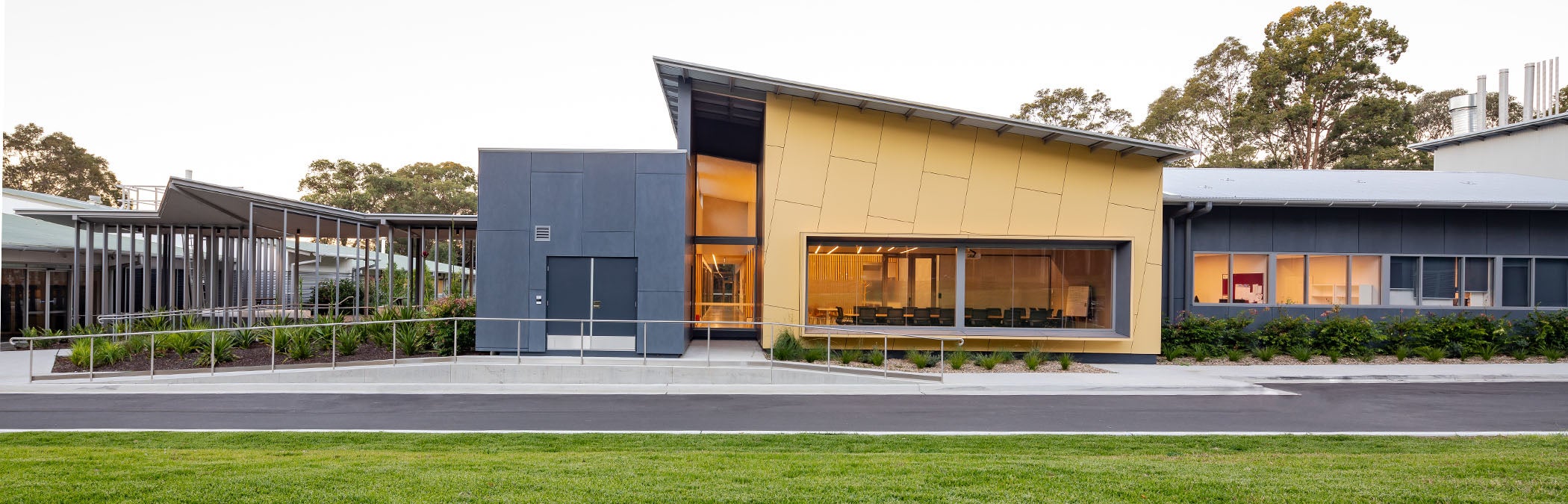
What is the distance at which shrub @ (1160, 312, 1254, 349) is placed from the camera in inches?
587

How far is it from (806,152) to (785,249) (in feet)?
6.01

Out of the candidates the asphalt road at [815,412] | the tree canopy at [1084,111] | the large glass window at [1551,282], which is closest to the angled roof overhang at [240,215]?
the asphalt road at [815,412]

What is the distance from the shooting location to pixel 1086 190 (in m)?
14.2

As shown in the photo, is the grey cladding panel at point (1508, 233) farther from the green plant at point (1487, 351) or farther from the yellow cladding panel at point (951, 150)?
the yellow cladding panel at point (951, 150)

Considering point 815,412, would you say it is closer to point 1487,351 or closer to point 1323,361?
point 1323,361

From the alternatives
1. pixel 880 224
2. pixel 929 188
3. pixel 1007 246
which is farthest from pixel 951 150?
pixel 1007 246

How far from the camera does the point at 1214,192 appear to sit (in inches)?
634

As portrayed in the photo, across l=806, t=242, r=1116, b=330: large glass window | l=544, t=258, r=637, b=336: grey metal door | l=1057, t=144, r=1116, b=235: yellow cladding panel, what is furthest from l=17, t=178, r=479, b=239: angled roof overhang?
l=1057, t=144, r=1116, b=235: yellow cladding panel

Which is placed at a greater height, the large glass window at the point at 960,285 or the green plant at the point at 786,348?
the large glass window at the point at 960,285

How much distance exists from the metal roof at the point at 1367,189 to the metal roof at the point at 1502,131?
124 centimetres

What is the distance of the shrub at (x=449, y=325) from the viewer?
12.9 meters

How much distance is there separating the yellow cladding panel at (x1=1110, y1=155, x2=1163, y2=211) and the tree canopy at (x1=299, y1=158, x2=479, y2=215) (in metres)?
35.3

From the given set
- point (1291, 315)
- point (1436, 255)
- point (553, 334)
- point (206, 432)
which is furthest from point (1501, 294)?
point (206, 432)

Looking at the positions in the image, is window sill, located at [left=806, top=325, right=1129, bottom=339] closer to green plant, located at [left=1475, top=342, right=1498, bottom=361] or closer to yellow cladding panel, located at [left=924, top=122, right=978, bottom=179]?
yellow cladding panel, located at [left=924, top=122, right=978, bottom=179]
